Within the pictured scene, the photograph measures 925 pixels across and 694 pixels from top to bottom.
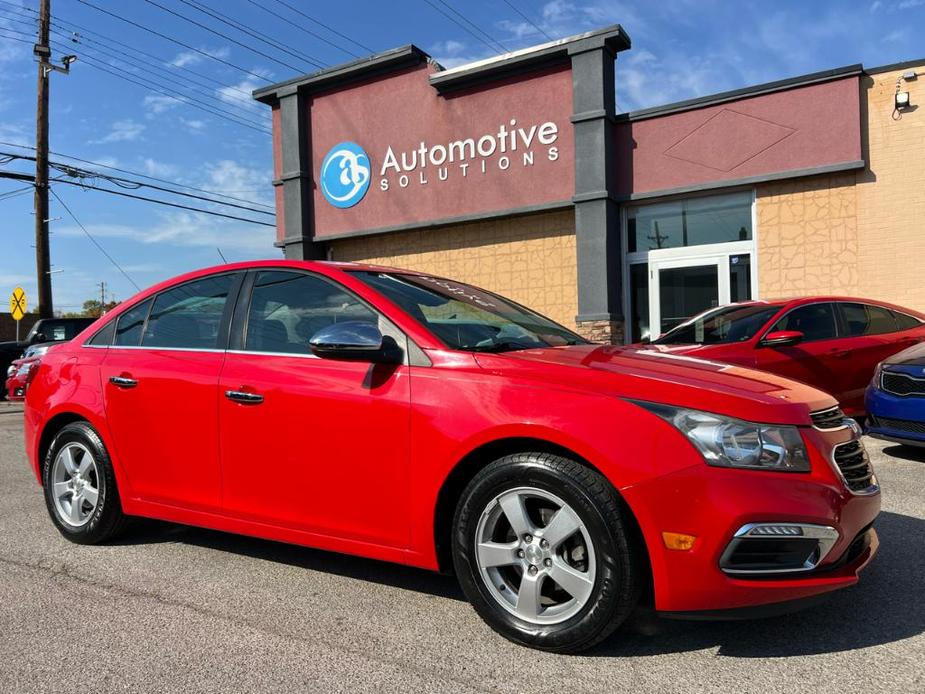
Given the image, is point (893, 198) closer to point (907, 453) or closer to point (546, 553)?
point (907, 453)

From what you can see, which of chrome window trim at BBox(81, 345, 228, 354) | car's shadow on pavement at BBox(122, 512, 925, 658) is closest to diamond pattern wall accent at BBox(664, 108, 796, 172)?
car's shadow on pavement at BBox(122, 512, 925, 658)

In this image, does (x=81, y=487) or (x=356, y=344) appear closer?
(x=356, y=344)

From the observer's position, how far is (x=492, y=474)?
285 cm

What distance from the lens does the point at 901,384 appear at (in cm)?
616

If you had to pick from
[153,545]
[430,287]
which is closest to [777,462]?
[430,287]

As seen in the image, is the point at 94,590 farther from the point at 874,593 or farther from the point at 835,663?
the point at 874,593

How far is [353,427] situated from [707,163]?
10.5 meters

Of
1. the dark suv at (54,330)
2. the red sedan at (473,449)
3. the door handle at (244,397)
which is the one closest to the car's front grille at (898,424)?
the red sedan at (473,449)

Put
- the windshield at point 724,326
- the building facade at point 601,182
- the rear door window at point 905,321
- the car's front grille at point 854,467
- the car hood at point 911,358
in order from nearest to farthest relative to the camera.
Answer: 1. the car's front grille at point 854,467
2. the car hood at point 911,358
3. the windshield at point 724,326
4. the rear door window at point 905,321
5. the building facade at point 601,182

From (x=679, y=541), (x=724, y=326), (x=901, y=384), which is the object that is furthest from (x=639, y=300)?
(x=679, y=541)

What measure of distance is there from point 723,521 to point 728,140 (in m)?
10.8

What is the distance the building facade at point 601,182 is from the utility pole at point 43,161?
325 inches

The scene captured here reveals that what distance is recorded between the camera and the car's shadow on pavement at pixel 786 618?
9.16 ft

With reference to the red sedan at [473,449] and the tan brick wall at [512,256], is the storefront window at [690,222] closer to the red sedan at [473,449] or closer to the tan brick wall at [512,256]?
the tan brick wall at [512,256]
